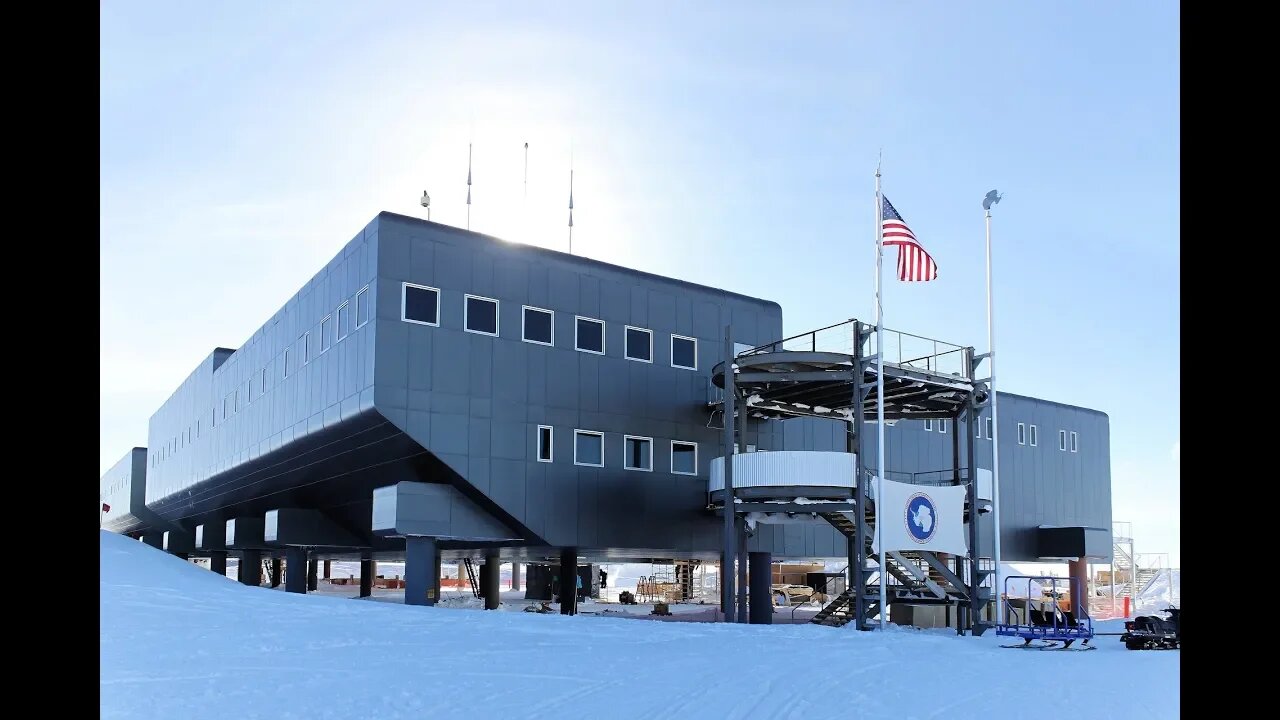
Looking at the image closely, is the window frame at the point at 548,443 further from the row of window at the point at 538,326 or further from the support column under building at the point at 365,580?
the support column under building at the point at 365,580

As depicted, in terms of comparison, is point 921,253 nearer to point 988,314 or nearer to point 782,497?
point 988,314

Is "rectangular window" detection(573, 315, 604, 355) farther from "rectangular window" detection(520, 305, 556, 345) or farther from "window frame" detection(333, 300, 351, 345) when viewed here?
"window frame" detection(333, 300, 351, 345)

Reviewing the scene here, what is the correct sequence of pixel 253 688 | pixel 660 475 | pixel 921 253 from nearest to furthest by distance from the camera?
pixel 253 688 → pixel 921 253 → pixel 660 475

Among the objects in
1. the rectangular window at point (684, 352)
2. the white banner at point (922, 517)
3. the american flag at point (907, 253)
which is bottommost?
the white banner at point (922, 517)

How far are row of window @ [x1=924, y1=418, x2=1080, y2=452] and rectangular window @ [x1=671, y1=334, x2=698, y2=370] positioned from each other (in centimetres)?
1474

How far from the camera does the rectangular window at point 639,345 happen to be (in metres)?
37.0

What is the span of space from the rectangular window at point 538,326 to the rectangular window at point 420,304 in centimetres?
288

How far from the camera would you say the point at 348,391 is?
109 ft

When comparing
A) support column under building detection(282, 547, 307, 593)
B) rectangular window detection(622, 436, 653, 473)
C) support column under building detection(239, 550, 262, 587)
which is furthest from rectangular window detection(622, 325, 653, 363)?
support column under building detection(239, 550, 262, 587)

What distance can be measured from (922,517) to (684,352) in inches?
389

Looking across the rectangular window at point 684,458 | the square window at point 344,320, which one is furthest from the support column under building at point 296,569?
the rectangular window at point 684,458

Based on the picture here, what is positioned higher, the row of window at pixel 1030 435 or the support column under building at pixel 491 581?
the row of window at pixel 1030 435
